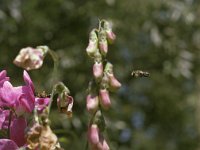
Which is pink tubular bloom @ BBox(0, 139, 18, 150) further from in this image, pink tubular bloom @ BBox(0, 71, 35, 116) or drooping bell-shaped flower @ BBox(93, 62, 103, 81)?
drooping bell-shaped flower @ BBox(93, 62, 103, 81)

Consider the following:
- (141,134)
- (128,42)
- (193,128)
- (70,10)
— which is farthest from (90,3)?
(193,128)

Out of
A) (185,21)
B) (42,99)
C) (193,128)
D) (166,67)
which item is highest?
(42,99)

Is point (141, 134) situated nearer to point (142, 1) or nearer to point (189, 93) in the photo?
point (189, 93)

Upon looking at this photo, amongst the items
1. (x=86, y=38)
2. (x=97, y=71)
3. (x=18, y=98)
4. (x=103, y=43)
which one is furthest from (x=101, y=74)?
(x=86, y=38)

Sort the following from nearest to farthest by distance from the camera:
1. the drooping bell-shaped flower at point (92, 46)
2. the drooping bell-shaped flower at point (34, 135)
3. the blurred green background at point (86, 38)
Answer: the drooping bell-shaped flower at point (34, 135) → the drooping bell-shaped flower at point (92, 46) → the blurred green background at point (86, 38)

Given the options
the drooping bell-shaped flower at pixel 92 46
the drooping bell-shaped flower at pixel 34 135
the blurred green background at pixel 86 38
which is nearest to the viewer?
the drooping bell-shaped flower at pixel 34 135

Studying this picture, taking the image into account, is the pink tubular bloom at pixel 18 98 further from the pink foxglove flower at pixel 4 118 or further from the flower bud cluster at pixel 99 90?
the flower bud cluster at pixel 99 90

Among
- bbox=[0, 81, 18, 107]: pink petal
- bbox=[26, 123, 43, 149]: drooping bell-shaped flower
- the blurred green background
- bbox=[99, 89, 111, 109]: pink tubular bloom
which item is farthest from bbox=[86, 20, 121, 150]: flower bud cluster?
the blurred green background

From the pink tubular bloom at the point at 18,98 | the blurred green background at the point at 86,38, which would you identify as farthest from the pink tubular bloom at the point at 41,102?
the blurred green background at the point at 86,38
